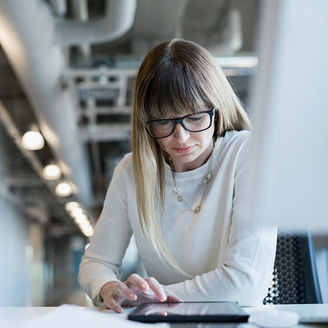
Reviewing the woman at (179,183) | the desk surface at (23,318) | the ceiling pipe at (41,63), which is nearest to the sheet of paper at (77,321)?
the desk surface at (23,318)

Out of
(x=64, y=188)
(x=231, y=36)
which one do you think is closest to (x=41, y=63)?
(x=231, y=36)

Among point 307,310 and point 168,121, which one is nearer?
point 307,310

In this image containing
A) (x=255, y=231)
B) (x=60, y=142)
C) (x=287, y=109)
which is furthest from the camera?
(x=60, y=142)

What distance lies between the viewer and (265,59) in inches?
21.6

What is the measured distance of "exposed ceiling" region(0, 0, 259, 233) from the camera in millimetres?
4098

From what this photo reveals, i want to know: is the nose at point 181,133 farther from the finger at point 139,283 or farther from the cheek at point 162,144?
A: the finger at point 139,283

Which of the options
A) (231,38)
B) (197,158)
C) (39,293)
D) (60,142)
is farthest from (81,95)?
(39,293)

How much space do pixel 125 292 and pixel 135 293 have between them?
25mm

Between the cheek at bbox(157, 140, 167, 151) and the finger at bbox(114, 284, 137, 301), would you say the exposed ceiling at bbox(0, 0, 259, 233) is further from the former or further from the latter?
the finger at bbox(114, 284, 137, 301)

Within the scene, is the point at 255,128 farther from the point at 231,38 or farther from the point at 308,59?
the point at 231,38

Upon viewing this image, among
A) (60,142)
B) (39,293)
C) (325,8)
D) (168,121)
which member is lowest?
(39,293)

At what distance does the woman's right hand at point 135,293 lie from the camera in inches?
41.1

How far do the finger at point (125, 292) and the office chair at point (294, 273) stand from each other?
18.2 inches

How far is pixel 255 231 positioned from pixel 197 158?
340 mm
